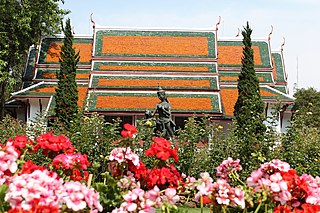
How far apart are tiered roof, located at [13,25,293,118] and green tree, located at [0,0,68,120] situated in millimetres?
1653

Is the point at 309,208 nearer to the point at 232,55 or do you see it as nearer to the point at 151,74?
the point at 151,74

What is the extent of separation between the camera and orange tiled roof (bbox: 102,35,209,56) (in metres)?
24.0

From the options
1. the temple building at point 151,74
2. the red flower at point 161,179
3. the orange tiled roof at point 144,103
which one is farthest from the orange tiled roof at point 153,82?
the red flower at point 161,179

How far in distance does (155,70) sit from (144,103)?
2504mm

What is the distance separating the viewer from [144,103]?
70.4 ft

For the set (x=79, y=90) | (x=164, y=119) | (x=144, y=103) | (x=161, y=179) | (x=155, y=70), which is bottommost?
(x=161, y=179)

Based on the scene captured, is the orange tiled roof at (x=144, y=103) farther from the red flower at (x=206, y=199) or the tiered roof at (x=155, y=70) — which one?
the red flower at (x=206, y=199)

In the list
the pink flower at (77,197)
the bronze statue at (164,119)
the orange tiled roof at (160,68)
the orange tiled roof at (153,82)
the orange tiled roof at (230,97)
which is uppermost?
the orange tiled roof at (160,68)

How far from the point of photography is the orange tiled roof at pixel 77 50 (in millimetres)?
24922

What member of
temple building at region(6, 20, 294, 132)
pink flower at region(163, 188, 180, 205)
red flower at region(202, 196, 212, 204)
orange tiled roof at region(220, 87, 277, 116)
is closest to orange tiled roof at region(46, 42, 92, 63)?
temple building at region(6, 20, 294, 132)

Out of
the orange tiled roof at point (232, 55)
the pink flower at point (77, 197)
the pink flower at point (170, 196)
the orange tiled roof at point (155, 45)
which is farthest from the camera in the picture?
the orange tiled roof at point (232, 55)

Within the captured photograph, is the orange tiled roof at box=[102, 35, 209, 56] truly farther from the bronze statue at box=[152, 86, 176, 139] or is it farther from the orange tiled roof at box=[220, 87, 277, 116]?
the bronze statue at box=[152, 86, 176, 139]

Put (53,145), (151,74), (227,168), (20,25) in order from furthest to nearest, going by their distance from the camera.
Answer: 1. (151,74)
2. (20,25)
3. (53,145)
4. (227,168)

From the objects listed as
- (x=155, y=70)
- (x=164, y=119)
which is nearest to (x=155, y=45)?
(x=155, y=70)
